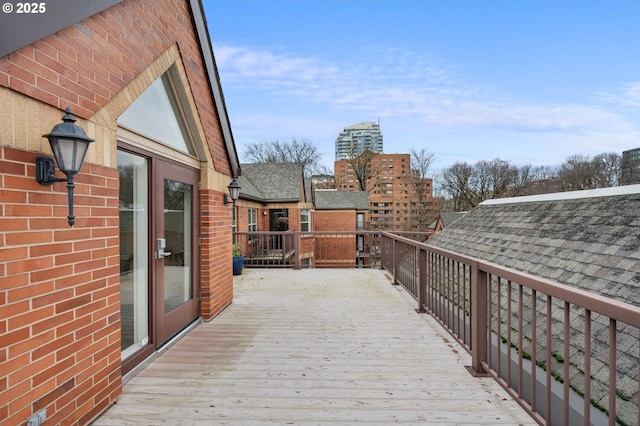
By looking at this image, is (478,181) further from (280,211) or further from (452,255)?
(452,255)

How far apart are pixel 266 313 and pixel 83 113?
3.21m

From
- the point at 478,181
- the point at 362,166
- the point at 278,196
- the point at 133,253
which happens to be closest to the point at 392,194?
the point at 362,166

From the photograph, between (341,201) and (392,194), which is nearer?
(341,201)

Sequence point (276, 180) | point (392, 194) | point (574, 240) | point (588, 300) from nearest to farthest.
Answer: point (588, 300)
point (574, 240)
point (276, 180)
point (392, 194)

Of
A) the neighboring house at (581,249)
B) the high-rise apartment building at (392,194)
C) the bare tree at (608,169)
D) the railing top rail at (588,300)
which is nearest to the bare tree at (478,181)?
the high-rise apartment building at (392,194)

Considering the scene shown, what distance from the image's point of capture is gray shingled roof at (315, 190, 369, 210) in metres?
23.1

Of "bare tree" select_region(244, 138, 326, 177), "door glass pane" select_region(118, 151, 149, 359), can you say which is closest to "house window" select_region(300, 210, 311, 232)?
"door glass pane" select_region(118, 151, 149, 359)

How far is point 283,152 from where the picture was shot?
3328cm

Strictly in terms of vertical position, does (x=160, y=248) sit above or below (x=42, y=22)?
below

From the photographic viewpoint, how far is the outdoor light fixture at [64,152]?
159 centimetres

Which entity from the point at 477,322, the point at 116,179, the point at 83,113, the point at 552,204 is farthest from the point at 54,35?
the point at 552,204

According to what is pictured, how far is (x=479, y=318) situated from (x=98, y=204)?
3.00m

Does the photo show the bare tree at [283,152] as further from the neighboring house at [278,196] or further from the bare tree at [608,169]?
the bare tree at [608,169]

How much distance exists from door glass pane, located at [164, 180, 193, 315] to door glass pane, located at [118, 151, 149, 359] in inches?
12.4
